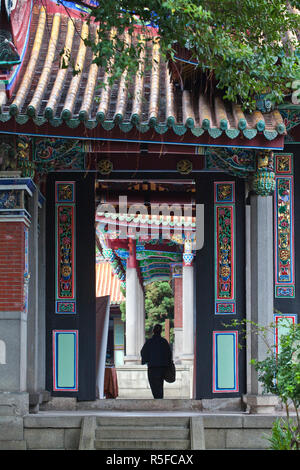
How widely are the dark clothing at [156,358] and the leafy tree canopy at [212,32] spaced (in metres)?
5.62

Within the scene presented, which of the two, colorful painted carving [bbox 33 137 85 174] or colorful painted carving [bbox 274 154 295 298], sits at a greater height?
colorful painted carving [bbox 33 137 85 174]

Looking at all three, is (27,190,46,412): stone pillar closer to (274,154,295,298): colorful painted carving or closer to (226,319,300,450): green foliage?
(274,154,295,298): colorful painted carving

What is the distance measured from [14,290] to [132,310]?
1336 cm

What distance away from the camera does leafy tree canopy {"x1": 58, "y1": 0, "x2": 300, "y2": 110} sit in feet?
26.9

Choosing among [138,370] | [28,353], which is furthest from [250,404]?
[138,370]

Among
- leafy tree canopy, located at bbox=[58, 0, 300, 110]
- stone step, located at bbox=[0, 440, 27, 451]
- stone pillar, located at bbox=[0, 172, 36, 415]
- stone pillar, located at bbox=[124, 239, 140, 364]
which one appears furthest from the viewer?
stone pillar, located at bbox=[124, 239, 140, 364]

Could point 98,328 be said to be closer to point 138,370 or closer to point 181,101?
point 181,101

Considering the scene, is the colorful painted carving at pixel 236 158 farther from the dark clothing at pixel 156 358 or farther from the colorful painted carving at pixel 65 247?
the dark clothing at pixel 156 358

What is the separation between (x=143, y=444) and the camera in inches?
410

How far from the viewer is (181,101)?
11.9 metres

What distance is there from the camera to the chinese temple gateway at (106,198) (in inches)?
431

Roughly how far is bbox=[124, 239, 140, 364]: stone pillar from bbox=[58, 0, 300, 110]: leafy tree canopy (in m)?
14.5

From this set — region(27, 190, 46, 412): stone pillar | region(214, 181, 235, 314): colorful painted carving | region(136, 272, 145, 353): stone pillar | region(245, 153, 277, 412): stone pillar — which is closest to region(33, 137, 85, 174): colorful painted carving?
region(27, 190, 46, 412): stone pillar

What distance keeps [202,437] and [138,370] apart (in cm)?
1241
